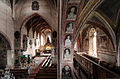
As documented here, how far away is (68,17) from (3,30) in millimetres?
8960

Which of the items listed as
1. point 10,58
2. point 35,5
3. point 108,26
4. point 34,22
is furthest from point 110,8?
point 34,22

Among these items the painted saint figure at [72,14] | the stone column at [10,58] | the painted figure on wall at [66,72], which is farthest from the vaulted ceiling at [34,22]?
the painted saint figure at [72,14]

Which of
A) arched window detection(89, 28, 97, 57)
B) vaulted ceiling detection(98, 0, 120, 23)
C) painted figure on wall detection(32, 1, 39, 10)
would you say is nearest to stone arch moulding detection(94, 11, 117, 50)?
vaulted ceiling detection(98, 0, 120, 23)

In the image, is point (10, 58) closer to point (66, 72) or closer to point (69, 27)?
point (66, 72)

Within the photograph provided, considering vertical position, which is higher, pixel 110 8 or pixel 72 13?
pixel 110 8

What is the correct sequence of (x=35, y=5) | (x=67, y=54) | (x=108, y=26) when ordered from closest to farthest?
(x=67, y=54), (x=108, y=26), (x=35, y=5)

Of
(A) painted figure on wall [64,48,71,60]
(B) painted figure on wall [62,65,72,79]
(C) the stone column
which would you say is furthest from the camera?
(C) the stone column

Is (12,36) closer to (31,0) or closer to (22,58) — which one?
(22,58)

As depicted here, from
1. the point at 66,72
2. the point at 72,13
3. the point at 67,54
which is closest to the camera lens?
the point at 72,13

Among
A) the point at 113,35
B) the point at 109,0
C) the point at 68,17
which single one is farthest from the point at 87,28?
the point at 68,17

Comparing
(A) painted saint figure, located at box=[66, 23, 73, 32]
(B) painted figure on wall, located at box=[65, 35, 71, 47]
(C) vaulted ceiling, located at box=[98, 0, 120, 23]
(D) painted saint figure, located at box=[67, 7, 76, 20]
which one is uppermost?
(C) vaulted ceiling, located at box=[98, 0, 120, 23]

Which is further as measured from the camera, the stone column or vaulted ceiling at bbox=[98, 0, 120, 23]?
the stone column

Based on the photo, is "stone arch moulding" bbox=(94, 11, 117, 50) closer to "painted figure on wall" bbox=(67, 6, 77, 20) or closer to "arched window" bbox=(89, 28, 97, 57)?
"arched window" bbox=(89, 28, 97, 57)

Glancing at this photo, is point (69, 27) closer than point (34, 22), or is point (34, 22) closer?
point (69, 27)
